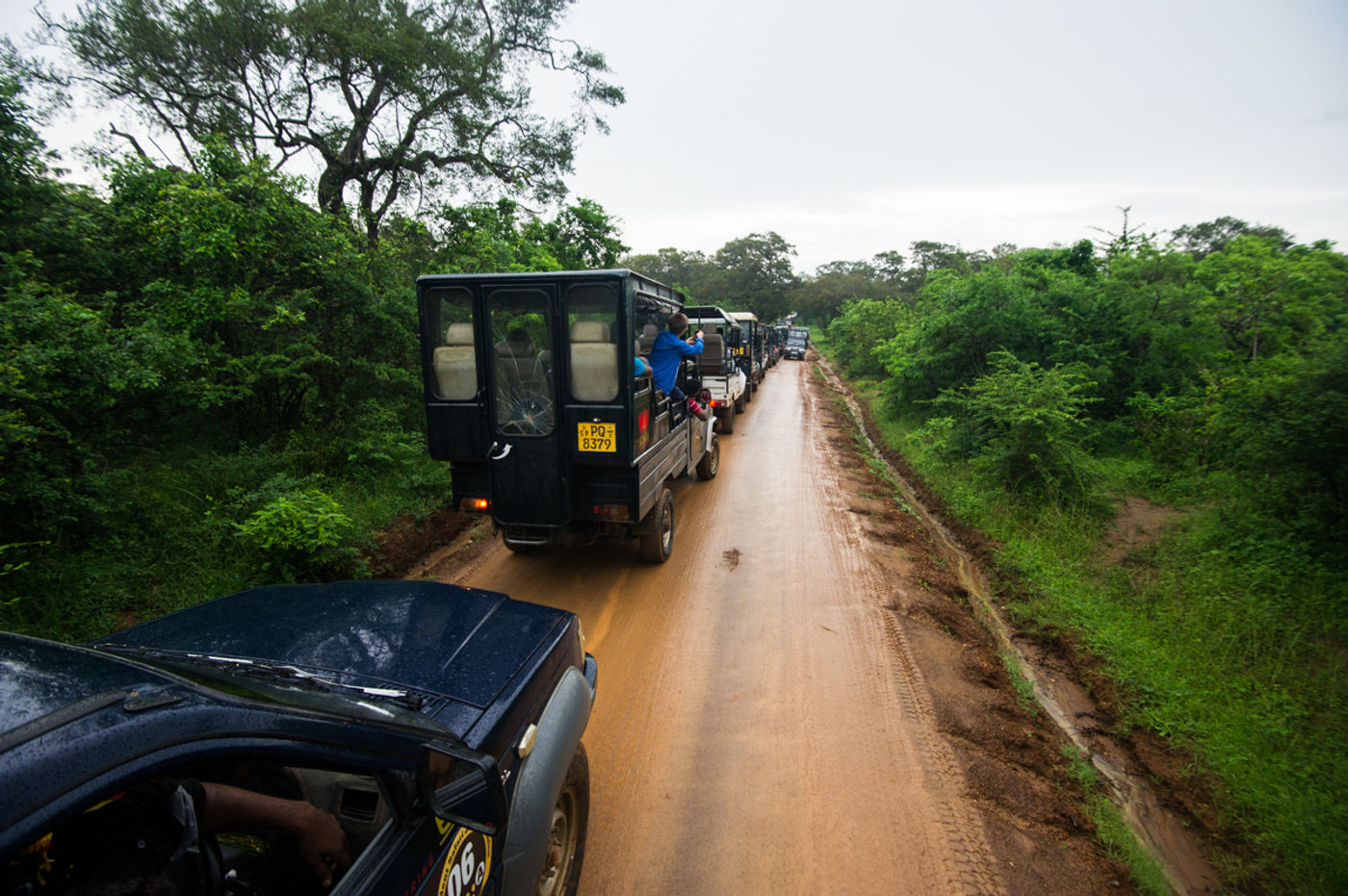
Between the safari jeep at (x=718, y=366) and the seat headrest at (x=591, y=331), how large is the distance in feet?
19.8

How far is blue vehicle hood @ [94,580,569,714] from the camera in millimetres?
2256

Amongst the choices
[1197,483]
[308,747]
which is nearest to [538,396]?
[308,747]

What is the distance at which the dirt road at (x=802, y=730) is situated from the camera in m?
2.94

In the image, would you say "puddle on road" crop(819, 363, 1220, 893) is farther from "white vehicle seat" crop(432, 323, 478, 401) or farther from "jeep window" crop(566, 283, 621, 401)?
"white vehicle seat" crop(432, 323, 478, 401)

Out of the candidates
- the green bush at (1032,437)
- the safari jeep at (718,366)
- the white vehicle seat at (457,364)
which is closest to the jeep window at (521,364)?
the white vehicle seat at (457,364)

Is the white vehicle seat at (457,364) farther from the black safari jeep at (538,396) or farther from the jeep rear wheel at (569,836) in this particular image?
the jeep rear wheel at (569,836)

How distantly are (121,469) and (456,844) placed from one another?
5532 millimetres

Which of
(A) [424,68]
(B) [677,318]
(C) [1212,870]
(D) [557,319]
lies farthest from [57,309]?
(A) [424,68]

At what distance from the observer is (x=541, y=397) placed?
17.2 feet

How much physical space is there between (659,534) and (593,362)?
1961 mm

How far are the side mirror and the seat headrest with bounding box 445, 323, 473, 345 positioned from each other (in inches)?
160

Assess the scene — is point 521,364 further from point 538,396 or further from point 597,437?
point 597,437

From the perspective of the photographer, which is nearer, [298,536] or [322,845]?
[322,845]

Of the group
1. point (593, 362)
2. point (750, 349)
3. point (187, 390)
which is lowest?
point (187, 390)
